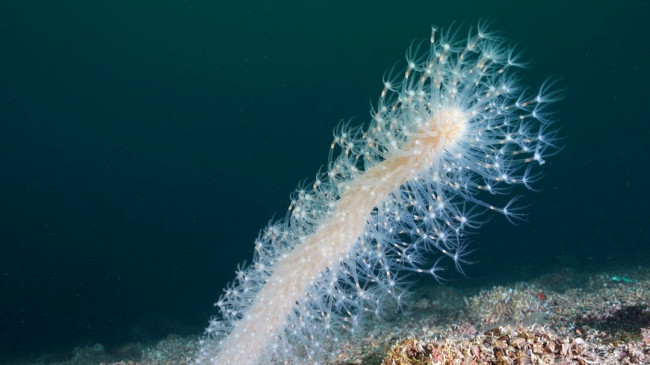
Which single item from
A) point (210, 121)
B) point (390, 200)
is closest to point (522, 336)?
point (390, 200)

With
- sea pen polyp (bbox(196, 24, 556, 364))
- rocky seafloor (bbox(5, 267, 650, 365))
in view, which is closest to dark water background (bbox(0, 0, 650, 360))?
rocky seafloor (bbox(5, 267, 650, 365))

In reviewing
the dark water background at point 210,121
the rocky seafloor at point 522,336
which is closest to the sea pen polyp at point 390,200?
the rocky seafloor at point 522,336

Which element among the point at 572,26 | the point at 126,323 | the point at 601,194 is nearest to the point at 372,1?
the point at 572,26

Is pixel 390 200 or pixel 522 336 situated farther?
pixel 390 200

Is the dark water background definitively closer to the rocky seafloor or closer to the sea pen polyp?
the rocky seafloor

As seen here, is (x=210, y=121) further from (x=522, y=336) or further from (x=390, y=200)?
(x=522, y=336)
